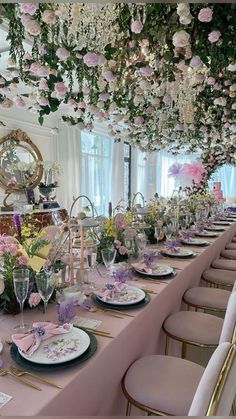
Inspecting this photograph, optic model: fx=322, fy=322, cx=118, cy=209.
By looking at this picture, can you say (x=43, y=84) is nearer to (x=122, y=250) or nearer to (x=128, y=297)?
(x=122, y=250)

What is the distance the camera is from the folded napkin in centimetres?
108

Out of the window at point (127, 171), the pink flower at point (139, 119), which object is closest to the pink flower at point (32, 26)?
the pink flower at point (139, 119)

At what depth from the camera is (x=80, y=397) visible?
1.05m

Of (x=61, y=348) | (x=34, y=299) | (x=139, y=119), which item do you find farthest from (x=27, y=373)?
(x=139, y=119)

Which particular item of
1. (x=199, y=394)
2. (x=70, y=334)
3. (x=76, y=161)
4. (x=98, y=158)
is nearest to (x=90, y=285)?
(x=70, y=334)

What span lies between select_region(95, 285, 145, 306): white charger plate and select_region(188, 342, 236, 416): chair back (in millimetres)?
674

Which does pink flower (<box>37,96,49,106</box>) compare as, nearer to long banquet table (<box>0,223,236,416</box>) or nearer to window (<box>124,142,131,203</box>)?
long banquet table (<box>0,223,236,416</box>)

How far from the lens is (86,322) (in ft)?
4.42

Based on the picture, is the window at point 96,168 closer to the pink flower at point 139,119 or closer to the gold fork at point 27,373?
the pink flower at point 139,119

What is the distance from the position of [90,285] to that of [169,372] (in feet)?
1.92

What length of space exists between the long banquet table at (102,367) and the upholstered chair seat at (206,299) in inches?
12.9

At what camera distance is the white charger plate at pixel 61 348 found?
1037 millimetres

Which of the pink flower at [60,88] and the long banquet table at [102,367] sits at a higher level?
the pink flower at [60,88]

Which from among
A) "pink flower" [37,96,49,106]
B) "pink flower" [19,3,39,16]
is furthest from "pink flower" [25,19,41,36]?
"pink flower" [37,96,49,106]
